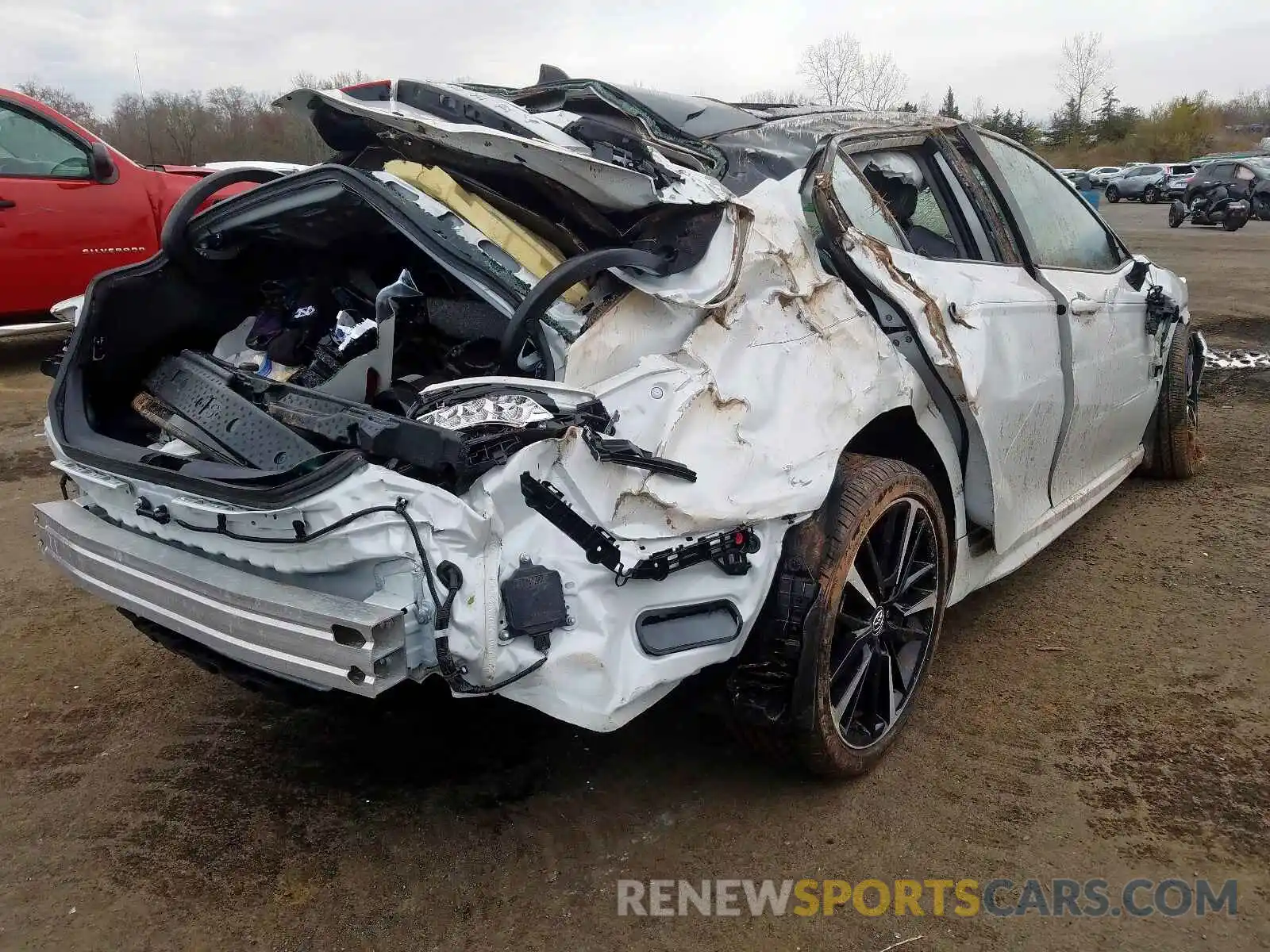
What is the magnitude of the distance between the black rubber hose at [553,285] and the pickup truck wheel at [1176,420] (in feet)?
11.5

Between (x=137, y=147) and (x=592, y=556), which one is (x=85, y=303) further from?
(x=137, y=147)

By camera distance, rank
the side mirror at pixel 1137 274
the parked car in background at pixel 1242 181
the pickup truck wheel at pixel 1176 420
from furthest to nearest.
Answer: the parked car in background at pixel 1242 181
the pickup truck wheel at pixel 1176 420
the side mirror at pixel 1137 274

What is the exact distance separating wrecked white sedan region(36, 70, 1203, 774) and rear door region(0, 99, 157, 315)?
480 centimetres

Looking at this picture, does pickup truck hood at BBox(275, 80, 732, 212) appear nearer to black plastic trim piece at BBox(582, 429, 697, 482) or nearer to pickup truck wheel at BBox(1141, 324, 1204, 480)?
black plastic trim piece at BBox(582, 429, 697, 482)

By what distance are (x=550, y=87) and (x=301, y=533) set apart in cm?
202

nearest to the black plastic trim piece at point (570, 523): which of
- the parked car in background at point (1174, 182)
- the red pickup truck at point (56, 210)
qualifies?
the red pickup truck at point (56, 210)

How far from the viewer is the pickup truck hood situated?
230 cm

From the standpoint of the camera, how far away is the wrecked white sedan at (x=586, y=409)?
1950 millimetres

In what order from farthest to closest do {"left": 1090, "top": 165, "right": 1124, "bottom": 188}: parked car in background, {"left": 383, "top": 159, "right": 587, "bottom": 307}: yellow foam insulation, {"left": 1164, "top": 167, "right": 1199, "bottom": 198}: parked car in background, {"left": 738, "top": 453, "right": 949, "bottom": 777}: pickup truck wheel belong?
1. {"left": 1090, "top": 165, "right": 1124, "bottom": 188}: parked car in background
2. {"left": 1164, "top": 167, "right": 1199, "bottom": 198}: parked car in background
3. {"left": 383, "top": 159, "right": 587, "bottom": 307}: yellow foam insulation
4. {"left": 738, "top": 453, "right": 949, "bottom": 777}: pickup truck wheel

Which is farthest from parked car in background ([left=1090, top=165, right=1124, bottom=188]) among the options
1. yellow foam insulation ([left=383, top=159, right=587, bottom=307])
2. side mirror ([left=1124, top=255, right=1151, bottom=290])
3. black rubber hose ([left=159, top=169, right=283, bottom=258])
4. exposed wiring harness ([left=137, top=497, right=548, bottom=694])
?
exposed wiring harness ([left=137, top=497, right=548, bottom=694])

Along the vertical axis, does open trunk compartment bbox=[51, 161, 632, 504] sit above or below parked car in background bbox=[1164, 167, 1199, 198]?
below

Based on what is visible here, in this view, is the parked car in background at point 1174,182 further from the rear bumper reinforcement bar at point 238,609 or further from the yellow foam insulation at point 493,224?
the rear bumper reinforcement bar at point 238,609

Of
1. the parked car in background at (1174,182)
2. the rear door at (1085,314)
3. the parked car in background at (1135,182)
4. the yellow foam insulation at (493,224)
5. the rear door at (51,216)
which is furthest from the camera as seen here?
the parked car in background at (1135,182)

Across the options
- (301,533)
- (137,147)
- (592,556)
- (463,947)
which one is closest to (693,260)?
(592,556)
